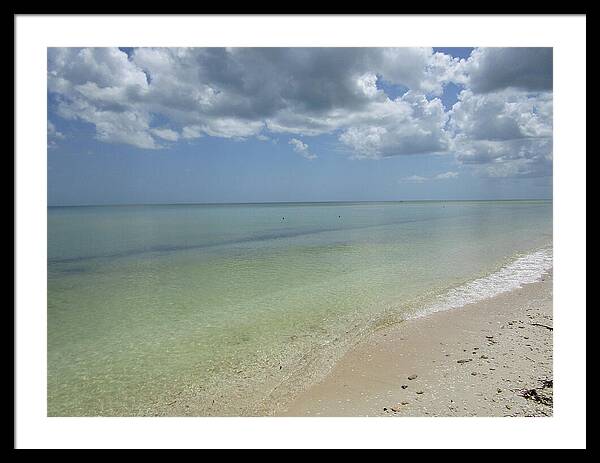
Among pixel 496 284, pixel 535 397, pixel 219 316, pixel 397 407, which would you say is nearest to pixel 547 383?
pixel 535 397

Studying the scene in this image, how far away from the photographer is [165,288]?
9.84 metres

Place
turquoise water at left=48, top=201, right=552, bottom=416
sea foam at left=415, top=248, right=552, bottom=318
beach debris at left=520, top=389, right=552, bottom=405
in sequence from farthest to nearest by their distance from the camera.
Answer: sea foam at left=415, top=248, right=552, bottom=318 → turquoise water at left=48, top=201, right=552, bottom=416 → beach debris at left=520, top=389, right=552, bottom=405

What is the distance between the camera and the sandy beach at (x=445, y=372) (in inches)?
153

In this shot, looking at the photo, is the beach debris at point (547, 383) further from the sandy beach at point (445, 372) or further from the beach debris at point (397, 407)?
the beach debris at point (397, 407)

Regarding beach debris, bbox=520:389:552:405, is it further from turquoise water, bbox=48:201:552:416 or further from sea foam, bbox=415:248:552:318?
sea foam, bbox=415:248:552:318

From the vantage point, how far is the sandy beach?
388 cm

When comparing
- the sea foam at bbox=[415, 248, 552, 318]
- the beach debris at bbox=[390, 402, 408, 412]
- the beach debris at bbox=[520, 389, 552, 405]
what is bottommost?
the beach debris at bbox=[390, 402, 408, 412]

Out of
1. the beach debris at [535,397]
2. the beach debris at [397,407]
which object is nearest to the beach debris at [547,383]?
the beach debris at [535,397]

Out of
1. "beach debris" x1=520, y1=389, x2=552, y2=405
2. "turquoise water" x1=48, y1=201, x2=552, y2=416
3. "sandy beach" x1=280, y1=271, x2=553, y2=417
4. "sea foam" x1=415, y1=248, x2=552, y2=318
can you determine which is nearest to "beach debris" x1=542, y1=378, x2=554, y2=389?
"sandy beach" x1=280, y1=271, x2=553, y2=417

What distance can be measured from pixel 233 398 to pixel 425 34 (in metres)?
4.46

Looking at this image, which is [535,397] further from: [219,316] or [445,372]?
[219,316]

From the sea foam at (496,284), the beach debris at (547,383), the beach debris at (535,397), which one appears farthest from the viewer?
the sea foam at (496,284)

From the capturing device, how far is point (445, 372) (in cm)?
454
